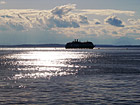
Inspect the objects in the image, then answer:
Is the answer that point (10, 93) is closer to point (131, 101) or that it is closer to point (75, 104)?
point (75, 104)

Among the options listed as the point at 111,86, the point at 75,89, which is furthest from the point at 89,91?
the point at 111,86

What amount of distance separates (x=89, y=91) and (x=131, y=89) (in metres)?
5.77

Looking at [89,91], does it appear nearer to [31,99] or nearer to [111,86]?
[111,86]

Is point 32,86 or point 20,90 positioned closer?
point 20,90

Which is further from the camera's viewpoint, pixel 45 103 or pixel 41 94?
pixel 41 94

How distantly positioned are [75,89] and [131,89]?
743cm

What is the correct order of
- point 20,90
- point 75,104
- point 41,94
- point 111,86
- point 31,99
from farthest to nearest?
point 111,86 → point 20,90 → point 41,94 → point 31,99 → point 75,104

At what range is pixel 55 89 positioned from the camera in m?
38.8

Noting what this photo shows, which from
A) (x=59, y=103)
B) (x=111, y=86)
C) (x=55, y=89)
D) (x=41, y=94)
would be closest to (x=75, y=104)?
(x=59, y=103)

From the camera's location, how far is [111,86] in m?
41.3

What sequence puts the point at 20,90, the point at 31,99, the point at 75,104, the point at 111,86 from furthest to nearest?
the point at 111,86 < the point at 20,90 < the point at 31,99 < the point at 75,104

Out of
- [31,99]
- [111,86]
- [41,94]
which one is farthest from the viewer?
[111,86]

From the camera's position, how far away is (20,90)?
38.0 meters

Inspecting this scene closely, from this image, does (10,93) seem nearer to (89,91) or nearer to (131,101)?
(89,91)
